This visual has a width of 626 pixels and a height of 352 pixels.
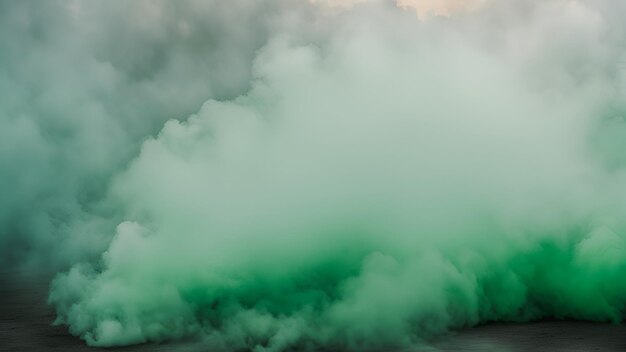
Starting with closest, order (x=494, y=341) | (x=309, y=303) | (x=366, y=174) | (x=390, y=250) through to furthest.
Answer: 1. (x=494, y=341)
2. (x=309, y=303)
3. (x=390, y=250)
4. (x=366, y=174)

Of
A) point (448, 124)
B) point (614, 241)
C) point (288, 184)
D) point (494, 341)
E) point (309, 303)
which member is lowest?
point (494, 341)

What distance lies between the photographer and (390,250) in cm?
1973

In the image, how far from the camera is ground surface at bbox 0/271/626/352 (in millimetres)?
16422

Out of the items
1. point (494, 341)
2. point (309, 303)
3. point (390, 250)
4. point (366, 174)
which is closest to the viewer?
point (494, 341)

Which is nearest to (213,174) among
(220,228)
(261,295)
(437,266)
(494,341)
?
(220,228)

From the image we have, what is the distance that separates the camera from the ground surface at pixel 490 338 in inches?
647

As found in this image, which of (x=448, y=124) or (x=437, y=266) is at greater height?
(x=448, y=124)

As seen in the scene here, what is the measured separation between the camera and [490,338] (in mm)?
17406

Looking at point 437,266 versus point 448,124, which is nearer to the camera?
point 437,266

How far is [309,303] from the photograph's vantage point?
723 inches

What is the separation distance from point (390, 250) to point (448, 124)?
4.66 metres

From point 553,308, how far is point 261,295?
26.2ft

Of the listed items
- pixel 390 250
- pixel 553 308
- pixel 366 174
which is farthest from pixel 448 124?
pixel 553 308

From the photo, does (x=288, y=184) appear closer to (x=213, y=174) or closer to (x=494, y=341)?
(x=213, y=174)
